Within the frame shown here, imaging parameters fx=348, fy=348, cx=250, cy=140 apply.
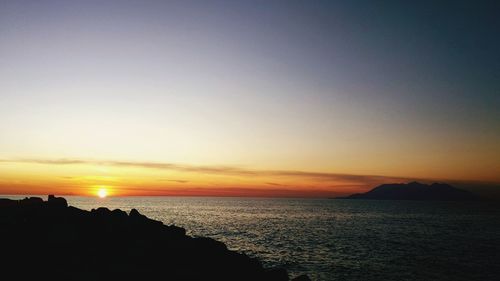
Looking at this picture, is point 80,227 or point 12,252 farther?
point 80,227

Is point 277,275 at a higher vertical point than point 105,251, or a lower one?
lower

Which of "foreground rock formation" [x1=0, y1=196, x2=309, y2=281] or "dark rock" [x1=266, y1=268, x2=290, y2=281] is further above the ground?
"foreground rock formation" [x1=0, y1=196, x2=309, y2=281]

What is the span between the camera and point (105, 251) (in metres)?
20.1

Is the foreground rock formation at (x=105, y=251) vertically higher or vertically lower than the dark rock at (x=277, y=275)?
higher

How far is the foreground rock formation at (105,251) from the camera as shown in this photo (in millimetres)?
16875

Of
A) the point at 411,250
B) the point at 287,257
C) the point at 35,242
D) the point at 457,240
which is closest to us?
the point at 35,242

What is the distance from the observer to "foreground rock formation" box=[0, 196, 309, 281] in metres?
16.9

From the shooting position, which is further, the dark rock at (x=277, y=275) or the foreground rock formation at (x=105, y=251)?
the dark rock at (x=277, y=275)

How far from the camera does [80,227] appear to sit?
24.1m

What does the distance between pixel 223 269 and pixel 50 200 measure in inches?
778

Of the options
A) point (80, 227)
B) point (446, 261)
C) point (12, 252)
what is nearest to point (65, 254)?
point (12, 252)

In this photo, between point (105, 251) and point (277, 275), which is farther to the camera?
point (277, 275)

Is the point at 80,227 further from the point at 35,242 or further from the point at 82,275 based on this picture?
the point at 82,275

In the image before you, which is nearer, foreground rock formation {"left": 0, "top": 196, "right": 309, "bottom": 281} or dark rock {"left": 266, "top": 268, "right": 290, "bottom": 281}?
foreground rock formation {"left": 0, "top": 196, "right": 309, "bottom": 281}
